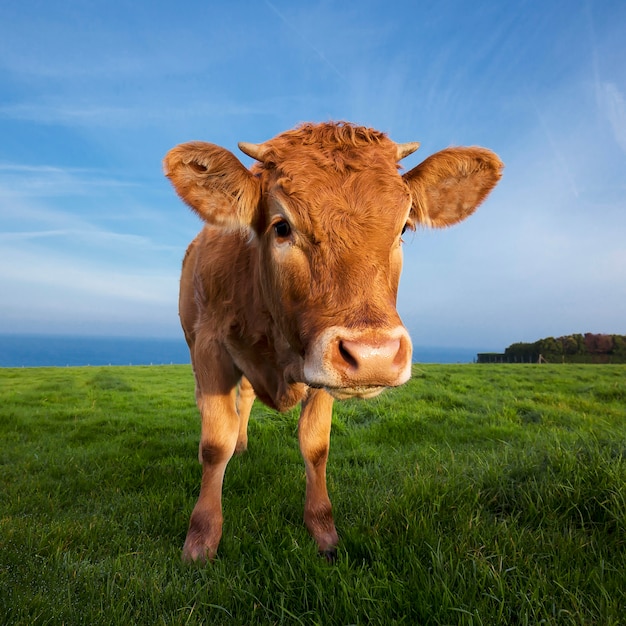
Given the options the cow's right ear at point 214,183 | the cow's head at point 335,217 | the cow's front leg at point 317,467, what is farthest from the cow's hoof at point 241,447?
the cow's right ear at point 214,183

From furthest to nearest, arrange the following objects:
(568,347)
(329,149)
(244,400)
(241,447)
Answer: (568,347) < (244,400) < (241,447) < (329,149)

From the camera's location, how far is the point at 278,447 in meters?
5.55

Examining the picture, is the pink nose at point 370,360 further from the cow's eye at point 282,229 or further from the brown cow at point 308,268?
the cow's eye at point 282,229

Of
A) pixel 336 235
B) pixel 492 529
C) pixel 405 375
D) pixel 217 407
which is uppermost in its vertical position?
pixel 336 235

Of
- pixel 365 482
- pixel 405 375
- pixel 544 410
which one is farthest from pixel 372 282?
pixel 544 410

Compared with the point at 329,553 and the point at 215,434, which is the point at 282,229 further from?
the point at 329,553

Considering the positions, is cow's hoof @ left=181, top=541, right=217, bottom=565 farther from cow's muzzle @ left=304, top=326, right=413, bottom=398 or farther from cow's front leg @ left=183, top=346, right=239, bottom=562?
cow's muzzle @ left=304, top=326, right=413, bottom=398

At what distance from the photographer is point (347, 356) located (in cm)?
219

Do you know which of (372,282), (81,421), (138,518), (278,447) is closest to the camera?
(372,282)

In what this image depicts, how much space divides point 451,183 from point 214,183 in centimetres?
171

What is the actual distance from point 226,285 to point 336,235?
4.86 feet

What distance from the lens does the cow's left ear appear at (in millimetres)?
3268

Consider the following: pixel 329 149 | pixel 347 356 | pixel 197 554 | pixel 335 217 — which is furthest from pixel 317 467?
pixel 329 149

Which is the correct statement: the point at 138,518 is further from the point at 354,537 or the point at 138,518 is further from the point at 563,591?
the point at 563,591
